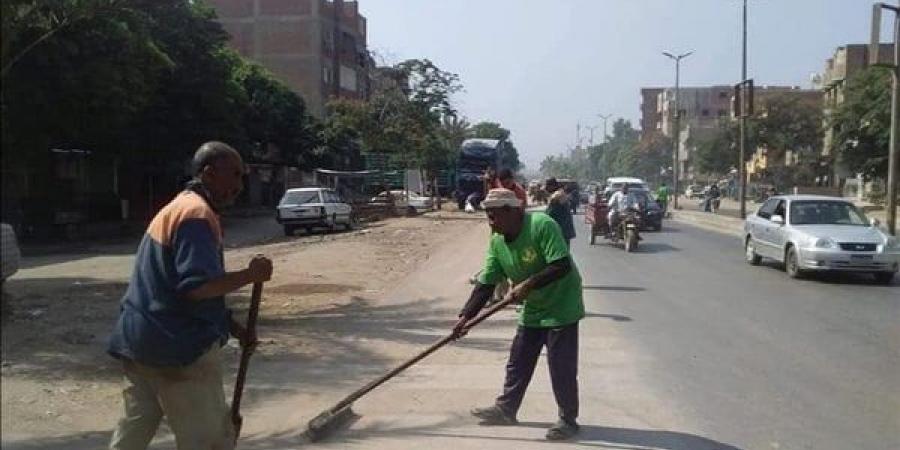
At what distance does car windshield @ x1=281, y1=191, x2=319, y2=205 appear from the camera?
2991 centimetres

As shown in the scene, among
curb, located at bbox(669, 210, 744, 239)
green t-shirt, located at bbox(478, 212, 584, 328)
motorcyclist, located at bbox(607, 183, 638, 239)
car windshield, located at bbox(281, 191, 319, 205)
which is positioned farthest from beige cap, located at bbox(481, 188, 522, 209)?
car windshield, located at bbox(281, 191, 319, 205)

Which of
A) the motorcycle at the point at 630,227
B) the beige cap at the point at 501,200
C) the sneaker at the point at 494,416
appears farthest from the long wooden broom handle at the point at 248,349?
the motorcycle at the point at 630,227

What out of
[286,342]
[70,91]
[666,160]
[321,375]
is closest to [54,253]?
[70,91]

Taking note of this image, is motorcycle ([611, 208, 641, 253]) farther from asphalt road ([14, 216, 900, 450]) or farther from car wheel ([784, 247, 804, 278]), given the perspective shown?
asphalt road ([14, 216, 900, 450])

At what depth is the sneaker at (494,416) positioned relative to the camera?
20.1 ft

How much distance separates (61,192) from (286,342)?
2302 centimetres

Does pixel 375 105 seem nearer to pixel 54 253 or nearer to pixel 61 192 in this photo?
pixel 61 192

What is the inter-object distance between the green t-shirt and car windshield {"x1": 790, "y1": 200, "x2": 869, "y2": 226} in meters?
11.8

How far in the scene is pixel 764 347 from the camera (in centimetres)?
918

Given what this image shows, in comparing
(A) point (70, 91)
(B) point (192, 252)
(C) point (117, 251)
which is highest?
(A) point (70, 91)

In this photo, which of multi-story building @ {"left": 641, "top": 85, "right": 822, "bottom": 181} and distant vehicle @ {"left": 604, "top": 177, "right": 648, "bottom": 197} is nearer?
distant vehicle @ {"left": 604, "top": 177, "right": 648, "bottom": 197}

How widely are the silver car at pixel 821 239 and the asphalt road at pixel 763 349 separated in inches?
14.1

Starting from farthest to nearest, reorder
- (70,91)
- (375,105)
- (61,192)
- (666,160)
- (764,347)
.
Answer: (666,160) < (375,105) < (61,192) < (70,91) < (764,347)

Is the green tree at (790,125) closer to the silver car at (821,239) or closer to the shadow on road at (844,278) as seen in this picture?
the silver car at (821,239)
